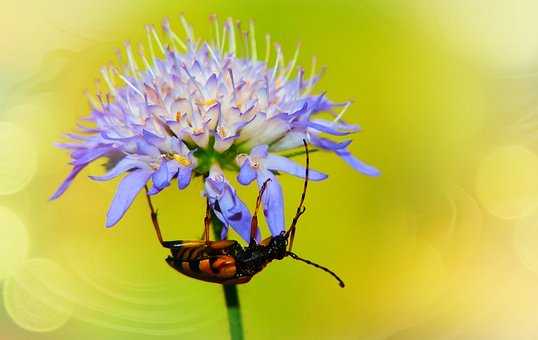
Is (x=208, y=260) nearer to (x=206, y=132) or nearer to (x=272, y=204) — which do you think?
(x=272, y=204)

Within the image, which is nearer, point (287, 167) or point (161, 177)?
point (161, 177)

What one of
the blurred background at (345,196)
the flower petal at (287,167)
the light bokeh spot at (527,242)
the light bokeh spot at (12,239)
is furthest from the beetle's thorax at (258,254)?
the light bokeh spot at (527,242)

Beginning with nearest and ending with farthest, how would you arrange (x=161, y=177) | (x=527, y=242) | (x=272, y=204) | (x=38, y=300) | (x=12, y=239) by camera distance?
(x=161, y=177) → (x=272, y=204) → (x=38, y=300) → (x=12, y=239) → (x=527, y=242)

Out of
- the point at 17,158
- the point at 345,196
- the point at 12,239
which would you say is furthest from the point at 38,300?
the point at 345,196

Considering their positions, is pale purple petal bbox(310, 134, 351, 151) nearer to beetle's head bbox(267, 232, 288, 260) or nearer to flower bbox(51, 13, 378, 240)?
flower bbox(51, 13, 378, 240)

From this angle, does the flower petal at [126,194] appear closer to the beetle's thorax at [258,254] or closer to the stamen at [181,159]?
the stamen at [181,159]

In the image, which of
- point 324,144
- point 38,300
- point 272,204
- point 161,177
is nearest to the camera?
point 161,177
